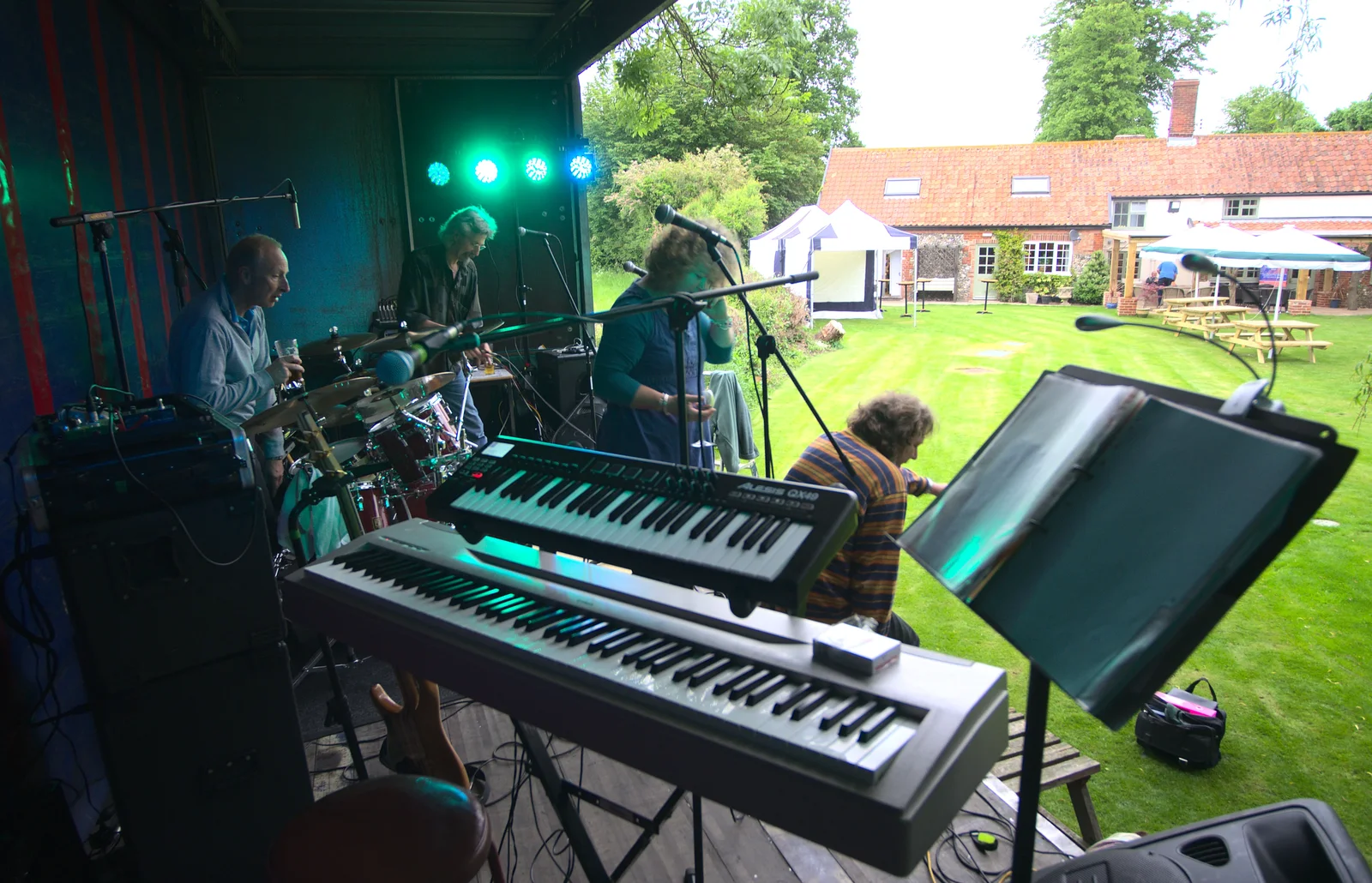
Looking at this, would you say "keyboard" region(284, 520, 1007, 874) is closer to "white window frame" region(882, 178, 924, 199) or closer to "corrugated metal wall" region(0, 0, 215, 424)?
"corrugated metal wall" region(0, 0, 215, 424)

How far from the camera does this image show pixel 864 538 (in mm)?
2180

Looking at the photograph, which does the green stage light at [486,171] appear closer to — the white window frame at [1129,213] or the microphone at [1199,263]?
the microphone at [1199,263]

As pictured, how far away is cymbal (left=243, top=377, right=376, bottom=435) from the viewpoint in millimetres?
2465

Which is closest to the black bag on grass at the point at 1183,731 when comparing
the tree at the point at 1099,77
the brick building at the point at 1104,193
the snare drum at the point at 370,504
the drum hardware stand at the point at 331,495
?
the drum hardware stand at the point at 331,495

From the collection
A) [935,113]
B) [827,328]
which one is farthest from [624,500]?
[827,328]

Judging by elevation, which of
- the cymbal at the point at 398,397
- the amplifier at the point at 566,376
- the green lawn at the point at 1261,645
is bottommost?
the green lawn at the point at 1261,645

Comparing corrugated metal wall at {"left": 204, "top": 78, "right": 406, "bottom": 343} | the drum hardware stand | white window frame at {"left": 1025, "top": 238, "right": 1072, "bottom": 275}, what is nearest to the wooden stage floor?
the drum hardware stand

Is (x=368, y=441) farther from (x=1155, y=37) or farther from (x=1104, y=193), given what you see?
(x=1104, y=193)

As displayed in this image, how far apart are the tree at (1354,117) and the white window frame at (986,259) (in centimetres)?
608

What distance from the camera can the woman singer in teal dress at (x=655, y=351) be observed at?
2.37 m

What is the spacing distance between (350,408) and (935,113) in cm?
405

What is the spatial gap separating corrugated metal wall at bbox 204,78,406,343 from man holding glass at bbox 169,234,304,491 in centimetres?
279

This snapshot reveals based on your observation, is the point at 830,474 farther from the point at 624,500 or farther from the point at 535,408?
the point at 535,408

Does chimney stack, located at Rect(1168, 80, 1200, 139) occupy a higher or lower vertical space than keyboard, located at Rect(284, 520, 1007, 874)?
higher
